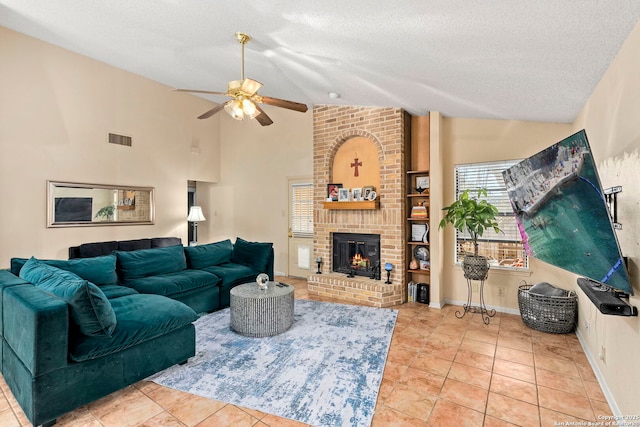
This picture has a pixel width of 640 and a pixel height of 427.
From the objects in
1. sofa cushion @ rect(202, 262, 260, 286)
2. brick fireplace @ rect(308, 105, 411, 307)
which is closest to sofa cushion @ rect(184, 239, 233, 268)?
sofa cushion @ rect(202, 262, 260, 286)

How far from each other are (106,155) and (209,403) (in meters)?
4.59

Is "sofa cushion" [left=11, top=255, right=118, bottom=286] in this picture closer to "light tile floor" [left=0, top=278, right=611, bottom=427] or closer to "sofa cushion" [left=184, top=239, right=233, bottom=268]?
"sofa cushion" [left=184, top=239, right=233, bottom=268]

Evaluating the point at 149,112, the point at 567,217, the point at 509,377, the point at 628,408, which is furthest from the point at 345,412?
the point at 149,112

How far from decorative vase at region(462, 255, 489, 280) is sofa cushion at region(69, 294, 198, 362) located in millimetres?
3103

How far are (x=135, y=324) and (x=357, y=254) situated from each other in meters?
3.24

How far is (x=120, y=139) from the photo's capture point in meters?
5.23

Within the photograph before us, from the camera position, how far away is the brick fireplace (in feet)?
14.5

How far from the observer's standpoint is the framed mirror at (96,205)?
4.52 metres

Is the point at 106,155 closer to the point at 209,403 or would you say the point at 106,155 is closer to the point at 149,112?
the point at 149,112

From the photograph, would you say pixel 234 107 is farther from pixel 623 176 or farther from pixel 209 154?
pixel 209 154

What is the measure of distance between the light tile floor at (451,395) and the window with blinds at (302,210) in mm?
3131

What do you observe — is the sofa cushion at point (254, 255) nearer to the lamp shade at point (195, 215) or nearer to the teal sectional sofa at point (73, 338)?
the lamp shade at point (195, 215)

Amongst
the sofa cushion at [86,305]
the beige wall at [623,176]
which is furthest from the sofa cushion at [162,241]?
the beige wall at [623,176]

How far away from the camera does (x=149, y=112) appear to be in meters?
5.61
